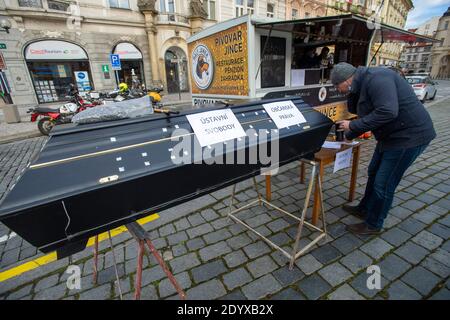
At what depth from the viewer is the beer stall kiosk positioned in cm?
407

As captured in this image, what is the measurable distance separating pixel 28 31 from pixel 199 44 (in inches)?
493

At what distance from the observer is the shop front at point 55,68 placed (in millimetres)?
12797

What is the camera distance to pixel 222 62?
480 cm

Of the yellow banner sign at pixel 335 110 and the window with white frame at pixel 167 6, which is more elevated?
the window with white frame at pixel 167 6

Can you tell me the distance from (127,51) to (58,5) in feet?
13.3

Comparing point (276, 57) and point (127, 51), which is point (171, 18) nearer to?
point (127, 51)

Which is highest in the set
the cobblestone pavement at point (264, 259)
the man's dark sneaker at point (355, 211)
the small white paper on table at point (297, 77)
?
the small white paper on table at point (297, 77)

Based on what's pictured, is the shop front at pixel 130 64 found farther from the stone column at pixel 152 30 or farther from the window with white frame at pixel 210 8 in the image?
the window with white frame at pixel 210 8

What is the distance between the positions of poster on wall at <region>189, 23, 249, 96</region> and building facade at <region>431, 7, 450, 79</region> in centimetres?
6899

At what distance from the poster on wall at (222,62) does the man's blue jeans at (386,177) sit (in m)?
2.67

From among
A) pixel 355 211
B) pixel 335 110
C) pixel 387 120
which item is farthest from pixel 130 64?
pixel 387 120

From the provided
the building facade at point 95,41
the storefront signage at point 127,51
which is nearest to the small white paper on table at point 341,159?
the building facade at point 95,41

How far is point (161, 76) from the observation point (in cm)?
1728

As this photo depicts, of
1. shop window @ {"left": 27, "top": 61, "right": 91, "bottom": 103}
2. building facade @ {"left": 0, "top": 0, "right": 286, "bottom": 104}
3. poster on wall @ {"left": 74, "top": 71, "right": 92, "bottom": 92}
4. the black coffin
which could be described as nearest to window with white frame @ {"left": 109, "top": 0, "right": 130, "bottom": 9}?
building facade @ {"left": 0, "top": 0, "right": 286, "bottom": 104}
